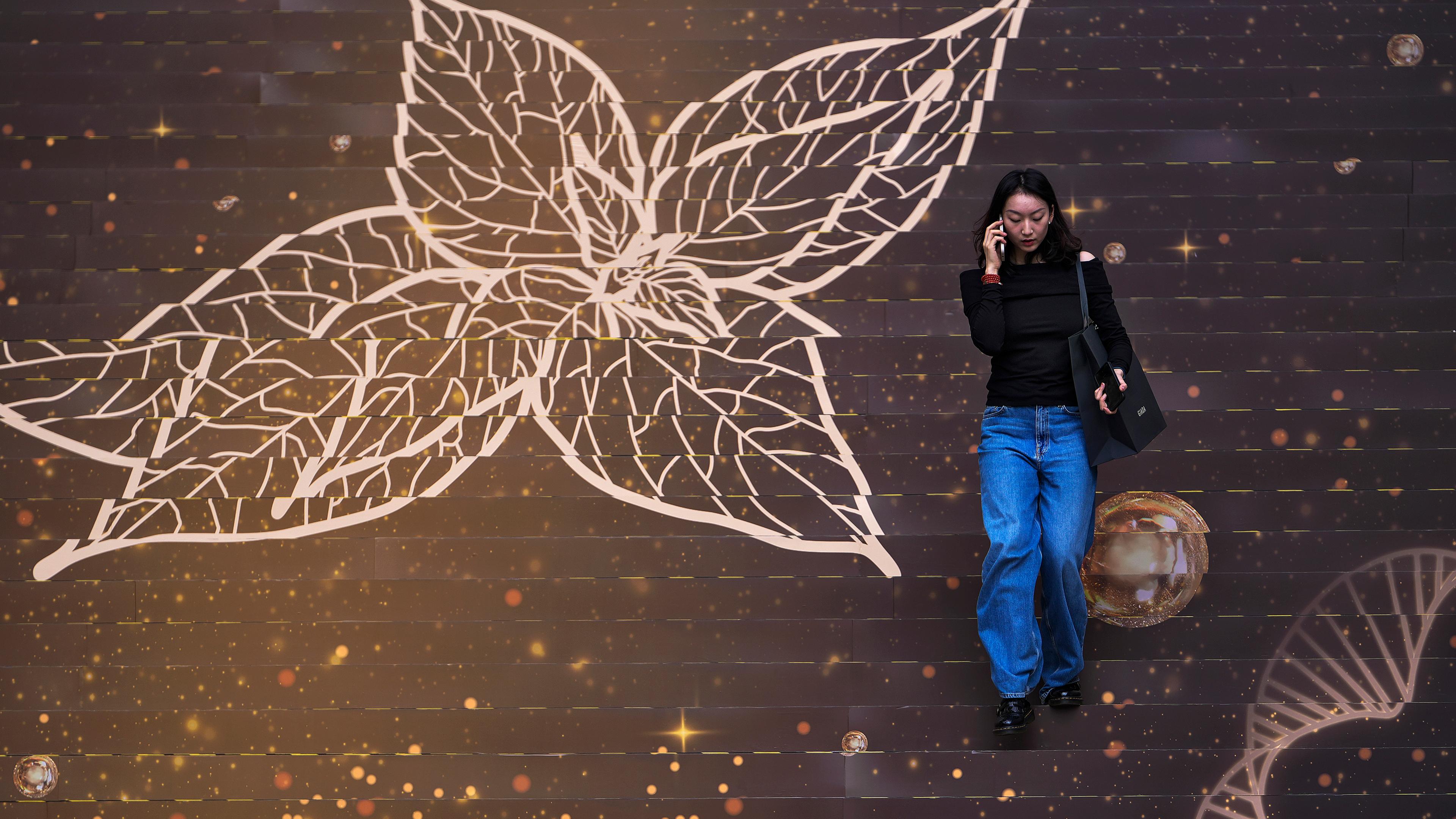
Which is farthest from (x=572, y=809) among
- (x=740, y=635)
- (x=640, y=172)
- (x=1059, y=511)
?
(x=640, y=172)

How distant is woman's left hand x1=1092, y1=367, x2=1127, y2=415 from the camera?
8.00ft

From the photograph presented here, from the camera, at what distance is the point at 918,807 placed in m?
2.88

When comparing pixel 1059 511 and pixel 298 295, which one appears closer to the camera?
pixel 1059 511

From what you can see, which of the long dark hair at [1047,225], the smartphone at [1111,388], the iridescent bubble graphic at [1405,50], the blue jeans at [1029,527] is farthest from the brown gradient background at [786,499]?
the smartphone at [1111,388]

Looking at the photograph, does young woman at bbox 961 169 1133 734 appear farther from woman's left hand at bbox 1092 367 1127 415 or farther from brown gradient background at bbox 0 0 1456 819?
brown gradient background at bbox 0 0 1456 819

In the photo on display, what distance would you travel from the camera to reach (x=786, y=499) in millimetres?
2955

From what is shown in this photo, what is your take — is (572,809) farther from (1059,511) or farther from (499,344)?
(1059,511)

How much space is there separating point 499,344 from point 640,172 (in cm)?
74

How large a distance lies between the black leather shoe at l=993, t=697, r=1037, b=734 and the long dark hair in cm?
127

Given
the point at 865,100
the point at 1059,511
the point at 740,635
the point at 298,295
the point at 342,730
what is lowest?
the point at 342,730

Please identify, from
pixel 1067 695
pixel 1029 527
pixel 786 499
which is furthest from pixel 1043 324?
pixel 1067 695

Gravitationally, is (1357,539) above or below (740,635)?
above

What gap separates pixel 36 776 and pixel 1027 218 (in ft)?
11.5

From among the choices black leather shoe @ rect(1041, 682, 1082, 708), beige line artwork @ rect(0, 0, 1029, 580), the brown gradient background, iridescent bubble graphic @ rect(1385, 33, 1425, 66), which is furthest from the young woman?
iridescent bubble graphic @ rect(1385, 33, 1425, 66)
